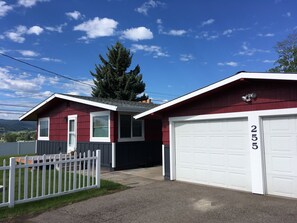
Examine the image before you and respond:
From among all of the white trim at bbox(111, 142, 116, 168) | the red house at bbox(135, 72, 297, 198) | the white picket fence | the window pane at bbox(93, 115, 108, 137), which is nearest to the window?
the white trim at bbox(111, 142, 116, 168)

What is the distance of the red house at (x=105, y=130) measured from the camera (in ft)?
37.1

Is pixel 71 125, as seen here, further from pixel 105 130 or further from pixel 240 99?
pixel 240 99

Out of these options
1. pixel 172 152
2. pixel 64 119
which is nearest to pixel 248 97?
pixel 172 152

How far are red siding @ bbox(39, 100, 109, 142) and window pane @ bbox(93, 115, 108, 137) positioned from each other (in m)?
0.40

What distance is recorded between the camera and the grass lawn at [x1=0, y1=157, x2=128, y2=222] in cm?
554

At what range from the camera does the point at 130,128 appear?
471 inches

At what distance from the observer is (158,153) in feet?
42.9

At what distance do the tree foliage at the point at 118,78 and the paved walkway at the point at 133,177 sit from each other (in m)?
23.4

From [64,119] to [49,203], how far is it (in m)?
8.51

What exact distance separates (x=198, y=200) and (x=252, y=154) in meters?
1.83

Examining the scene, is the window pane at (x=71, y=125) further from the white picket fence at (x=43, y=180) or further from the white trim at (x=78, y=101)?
the white picket fence at (x=43, y=180)

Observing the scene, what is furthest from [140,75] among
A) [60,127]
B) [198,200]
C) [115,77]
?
[198,200]

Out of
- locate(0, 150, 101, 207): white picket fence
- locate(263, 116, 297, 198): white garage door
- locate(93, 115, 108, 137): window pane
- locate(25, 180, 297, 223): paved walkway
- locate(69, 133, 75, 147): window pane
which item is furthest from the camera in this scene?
locate(69, 133, 75, 147): window pane

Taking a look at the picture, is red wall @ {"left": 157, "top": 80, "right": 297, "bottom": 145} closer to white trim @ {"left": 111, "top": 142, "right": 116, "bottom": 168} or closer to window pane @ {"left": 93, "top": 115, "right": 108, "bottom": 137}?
white trim @ {"left": 111, "top": 142, "right": 116, "bottom": 168}
